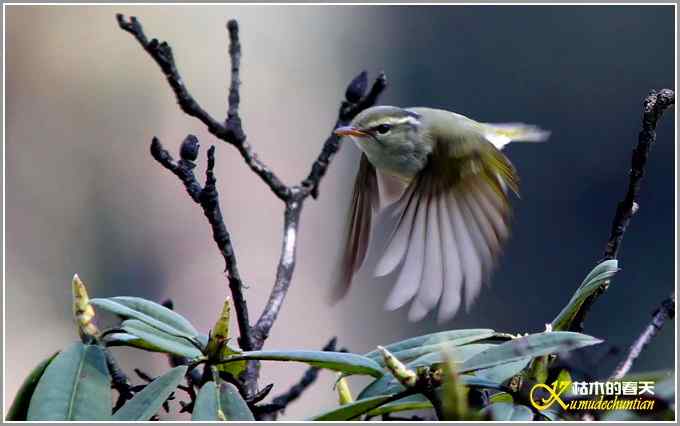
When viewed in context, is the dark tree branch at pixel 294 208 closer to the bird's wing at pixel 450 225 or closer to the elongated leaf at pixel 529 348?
the bird's wing at pixel 450 225

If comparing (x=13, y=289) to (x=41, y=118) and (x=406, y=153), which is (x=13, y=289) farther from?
(x=406, y=153)

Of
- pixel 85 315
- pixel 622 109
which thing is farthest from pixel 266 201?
pixel 85 315

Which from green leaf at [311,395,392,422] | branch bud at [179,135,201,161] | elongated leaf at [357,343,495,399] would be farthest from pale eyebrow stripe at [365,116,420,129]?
green leaf at [311,395,392,422]

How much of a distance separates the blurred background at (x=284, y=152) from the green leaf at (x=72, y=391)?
2.53 m

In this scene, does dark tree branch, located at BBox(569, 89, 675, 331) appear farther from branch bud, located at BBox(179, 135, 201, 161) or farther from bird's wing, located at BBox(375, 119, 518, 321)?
branch bud, located at BBox(179, 135, 201, 161)

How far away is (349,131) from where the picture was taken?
5.77 ft

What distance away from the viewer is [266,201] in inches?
153

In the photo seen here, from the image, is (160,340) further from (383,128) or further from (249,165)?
(383,128)

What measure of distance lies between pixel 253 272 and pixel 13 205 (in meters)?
1.17

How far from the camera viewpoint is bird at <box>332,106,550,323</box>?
5.51ft

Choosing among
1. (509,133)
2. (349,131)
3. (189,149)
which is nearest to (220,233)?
(189,149)

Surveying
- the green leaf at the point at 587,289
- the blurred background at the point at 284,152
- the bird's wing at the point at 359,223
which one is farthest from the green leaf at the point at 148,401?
the blurred background at the point at 284,152

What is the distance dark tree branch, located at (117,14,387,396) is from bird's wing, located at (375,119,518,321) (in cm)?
24

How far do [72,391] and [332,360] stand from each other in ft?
0.86
